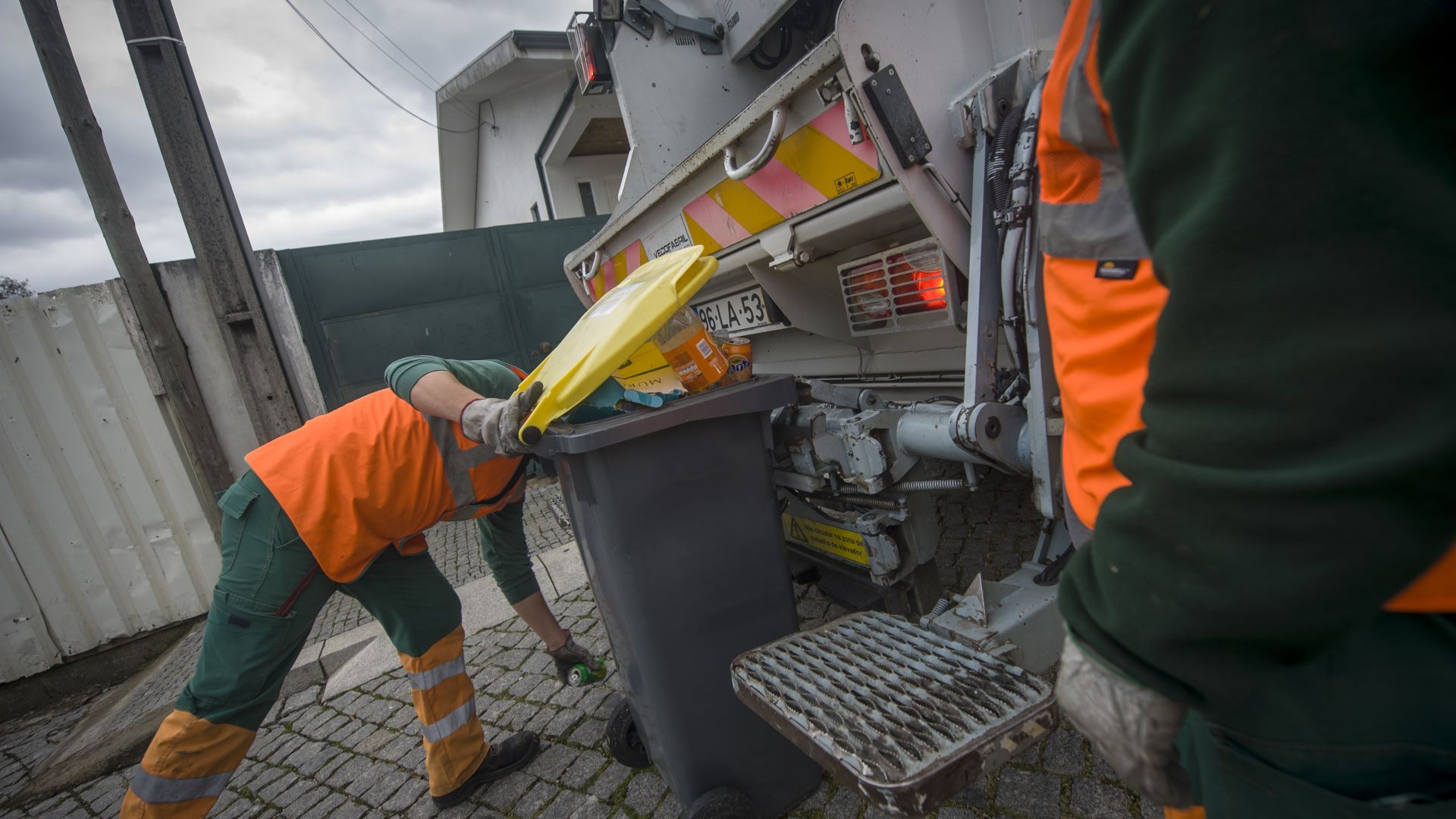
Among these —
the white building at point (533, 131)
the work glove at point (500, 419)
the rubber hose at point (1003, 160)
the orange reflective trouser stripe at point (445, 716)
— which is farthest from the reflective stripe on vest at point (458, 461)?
the white building at point (533, 131)

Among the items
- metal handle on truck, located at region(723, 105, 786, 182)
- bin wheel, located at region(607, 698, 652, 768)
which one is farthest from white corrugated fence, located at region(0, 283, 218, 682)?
metal handle on truck, located at region(723, 105, 786, 182)

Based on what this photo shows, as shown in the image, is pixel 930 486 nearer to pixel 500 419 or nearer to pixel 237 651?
pixel 500 419

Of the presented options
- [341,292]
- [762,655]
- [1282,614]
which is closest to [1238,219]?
[1282,614]

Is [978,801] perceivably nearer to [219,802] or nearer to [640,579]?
[640,579]

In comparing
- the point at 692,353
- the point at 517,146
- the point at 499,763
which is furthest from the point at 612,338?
the point at 517,146

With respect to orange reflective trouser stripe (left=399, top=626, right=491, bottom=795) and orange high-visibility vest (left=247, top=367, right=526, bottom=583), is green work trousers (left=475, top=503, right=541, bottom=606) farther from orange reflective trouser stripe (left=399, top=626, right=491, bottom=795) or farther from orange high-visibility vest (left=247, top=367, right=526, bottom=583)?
orange high-visibility vest (left=247, top=367, right=526, bottom=583)

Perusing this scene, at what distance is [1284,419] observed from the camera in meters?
0.40

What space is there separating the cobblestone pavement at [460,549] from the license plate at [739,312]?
1197mm

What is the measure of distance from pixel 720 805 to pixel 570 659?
1.17 m

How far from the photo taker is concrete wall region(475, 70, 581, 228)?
9.16m

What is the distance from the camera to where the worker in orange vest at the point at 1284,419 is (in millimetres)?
376

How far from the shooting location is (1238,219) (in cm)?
40

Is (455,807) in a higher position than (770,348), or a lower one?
lower

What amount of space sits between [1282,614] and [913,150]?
1.41 meters
